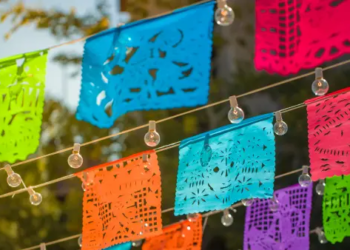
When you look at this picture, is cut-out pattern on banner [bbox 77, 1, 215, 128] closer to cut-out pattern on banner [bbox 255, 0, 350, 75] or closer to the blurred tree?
cut-out pattern on banner [bbox 255, 0, 350, 75]

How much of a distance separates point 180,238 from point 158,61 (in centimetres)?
86

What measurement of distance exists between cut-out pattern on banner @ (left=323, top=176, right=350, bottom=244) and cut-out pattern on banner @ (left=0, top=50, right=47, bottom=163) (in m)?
1.18

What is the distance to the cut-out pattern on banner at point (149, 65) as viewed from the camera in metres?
2.05

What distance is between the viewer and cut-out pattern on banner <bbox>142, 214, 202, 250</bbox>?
2.58 meters

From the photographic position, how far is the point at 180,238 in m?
2.62

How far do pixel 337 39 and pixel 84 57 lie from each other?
3.05ft

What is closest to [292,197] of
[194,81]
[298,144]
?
[194,81]

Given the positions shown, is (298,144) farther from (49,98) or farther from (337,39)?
(337,39)

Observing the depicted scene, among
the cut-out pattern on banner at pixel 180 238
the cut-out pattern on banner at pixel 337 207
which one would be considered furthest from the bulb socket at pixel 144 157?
the cut-out pattern on banner at pixel 337 207

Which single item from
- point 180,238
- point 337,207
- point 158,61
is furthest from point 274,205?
point 158,61

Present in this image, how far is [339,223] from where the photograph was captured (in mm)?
2502

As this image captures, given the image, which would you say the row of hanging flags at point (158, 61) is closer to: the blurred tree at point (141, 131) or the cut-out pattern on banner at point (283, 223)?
the cut-out pattern on banner at point (283, 223)

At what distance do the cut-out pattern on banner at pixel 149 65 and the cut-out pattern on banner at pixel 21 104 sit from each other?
0.52ft

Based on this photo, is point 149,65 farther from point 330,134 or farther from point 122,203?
Result: point 330,134
